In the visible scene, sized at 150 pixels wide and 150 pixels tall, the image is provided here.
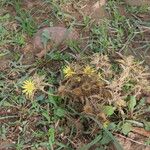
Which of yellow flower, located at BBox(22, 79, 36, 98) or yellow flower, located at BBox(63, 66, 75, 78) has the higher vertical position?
yellow flower, located at BBox(63, 66, 75, 78)

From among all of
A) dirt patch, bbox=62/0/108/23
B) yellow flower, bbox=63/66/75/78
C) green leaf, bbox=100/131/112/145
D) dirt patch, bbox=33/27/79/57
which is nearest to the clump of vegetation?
yellow flower, bbox=63/66/75/78

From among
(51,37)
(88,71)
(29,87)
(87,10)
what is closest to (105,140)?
(88,71)

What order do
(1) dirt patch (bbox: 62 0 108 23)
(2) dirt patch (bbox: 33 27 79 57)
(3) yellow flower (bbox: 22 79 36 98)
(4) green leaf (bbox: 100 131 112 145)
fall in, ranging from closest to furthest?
(4) green leaf (bbox: 100 131 112 145) → (3) yellow flower (bbox: 22 79 36 98) → (2) dirt patch (bbox: 33 27 79 57) → (1) dirt patch (bbox: 62 0 108 23)

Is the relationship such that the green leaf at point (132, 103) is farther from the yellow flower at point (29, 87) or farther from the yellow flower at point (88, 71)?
the yellow flower at point (29, 87)

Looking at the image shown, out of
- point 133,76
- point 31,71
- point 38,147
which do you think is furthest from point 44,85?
point 133,76

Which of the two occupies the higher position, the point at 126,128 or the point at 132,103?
the point at 132,103

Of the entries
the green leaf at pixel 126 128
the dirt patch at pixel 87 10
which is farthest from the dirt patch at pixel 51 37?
the green leaf at pixel 126 128

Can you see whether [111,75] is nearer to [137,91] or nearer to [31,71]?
[137,91]

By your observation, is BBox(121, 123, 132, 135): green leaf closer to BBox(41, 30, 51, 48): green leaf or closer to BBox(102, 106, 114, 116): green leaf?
BBox(102, 106, 114, 116): green leaf

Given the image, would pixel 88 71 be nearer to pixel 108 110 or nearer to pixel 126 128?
pixel 108 110

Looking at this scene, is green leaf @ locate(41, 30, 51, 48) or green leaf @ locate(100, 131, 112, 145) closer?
green leaf @ locate(100, 131, 112, 145)
